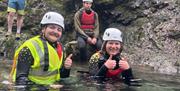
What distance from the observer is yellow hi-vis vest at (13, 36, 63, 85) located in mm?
7148

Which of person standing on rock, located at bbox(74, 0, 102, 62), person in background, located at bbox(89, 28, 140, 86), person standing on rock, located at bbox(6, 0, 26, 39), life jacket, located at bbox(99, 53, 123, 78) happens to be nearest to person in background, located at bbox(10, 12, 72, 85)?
person in background, located at bbox(89, 28, 140, 86)

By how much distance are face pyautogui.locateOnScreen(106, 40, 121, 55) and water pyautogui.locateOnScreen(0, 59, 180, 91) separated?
763 millimetres

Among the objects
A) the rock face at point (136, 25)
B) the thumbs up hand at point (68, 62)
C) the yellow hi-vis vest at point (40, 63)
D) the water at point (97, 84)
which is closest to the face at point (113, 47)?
the water at point (97, 84)

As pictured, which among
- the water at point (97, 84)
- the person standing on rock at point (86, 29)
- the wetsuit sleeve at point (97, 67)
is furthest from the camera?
the person standing on rock at point (86, 29)

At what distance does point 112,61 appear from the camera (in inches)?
341

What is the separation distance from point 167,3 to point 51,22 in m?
8.55

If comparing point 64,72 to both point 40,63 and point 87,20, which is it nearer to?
point 40,63

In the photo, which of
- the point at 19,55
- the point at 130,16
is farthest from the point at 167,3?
the point at 19,55

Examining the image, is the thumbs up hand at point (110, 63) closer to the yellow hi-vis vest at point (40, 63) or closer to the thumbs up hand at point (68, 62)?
the thumbs up hand at point (68, 62)

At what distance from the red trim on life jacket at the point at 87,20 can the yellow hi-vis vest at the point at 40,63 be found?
5.66 meters

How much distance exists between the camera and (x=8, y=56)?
13.7 meters

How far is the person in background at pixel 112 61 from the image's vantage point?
349 inches

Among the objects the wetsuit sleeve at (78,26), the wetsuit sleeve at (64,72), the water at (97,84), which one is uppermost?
the wetsuit sleeve at (78,26)

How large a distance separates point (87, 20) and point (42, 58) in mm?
6363
